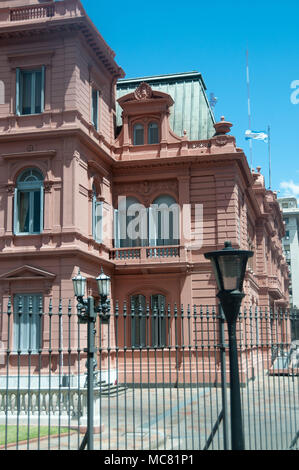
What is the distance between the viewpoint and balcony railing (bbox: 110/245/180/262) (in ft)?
88.9

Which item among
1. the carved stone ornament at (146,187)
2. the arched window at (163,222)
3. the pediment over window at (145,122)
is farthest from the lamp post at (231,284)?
the pediment over window at (145,122)

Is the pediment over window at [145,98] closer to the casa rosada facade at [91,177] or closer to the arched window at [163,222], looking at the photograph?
the casa rosada facade at [91,177]

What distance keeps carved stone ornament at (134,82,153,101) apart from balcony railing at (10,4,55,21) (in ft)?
19.7

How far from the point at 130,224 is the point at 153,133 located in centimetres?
471

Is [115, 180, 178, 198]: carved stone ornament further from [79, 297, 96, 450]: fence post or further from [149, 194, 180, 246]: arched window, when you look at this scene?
Answer: [79, 297, 96, 450]: fence post

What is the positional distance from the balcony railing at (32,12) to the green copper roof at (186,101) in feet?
24.0

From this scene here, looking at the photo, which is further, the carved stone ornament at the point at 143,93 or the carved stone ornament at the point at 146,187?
the carved stone ornament at the point at 143,93

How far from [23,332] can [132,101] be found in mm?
12464

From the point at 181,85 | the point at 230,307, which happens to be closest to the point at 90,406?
the point at 230,307

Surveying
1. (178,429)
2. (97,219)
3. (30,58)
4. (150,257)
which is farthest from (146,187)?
(178,429)

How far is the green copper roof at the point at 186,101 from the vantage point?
29594mm
